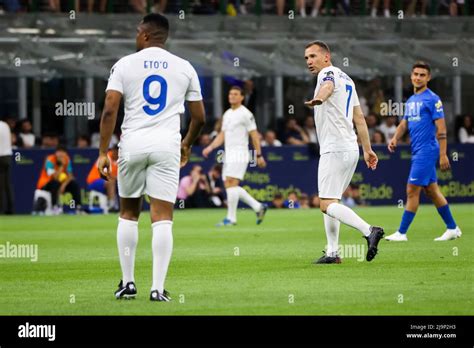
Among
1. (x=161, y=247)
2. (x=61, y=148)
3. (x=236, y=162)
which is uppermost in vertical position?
(x=161, y=247)

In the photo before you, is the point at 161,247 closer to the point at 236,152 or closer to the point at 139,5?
the point at 236,152

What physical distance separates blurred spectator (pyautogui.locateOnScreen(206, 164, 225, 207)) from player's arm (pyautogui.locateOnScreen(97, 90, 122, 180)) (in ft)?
68.1

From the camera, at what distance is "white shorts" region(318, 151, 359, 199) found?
14.6 metres

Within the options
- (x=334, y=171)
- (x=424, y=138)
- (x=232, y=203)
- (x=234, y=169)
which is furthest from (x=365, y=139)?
(x=234, y=169)

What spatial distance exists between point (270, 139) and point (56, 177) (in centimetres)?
588

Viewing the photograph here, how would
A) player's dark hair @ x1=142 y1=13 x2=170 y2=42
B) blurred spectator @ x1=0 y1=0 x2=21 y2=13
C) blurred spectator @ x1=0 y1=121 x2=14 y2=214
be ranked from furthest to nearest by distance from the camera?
1. blurred spectator @ x1=0 y1=0 x2=21 y2=13
2. blurred spectator @ x1=0 y1=121 x2=14 y2=214
3. player's dark hair @ x1=142 y1=13 x2=170 y2=42

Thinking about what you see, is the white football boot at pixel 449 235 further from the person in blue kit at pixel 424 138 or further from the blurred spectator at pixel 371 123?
the blurred spectator at pixel 371 123

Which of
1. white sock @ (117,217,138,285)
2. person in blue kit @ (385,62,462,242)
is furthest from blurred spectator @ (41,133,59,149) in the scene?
white sock @ (117,217,138,285)

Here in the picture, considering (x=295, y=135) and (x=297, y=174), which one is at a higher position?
(x=295, y=135)

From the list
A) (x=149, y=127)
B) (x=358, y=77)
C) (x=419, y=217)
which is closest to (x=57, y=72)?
(x=358, y=77)

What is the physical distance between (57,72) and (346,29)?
28.9 ft

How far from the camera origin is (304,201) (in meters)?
32.5

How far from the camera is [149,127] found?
11.1 m

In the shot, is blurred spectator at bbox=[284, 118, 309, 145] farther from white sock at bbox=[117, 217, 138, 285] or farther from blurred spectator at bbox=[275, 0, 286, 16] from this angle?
white sock at bbox=[117, 217, 138, 285]
